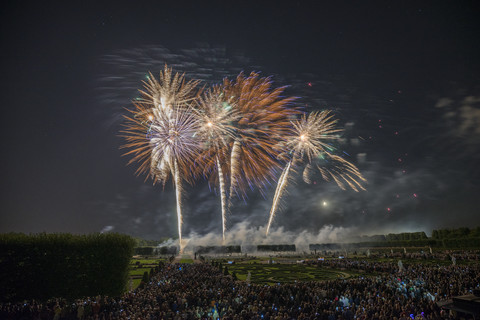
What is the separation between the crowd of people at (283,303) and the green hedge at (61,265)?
3.45ft

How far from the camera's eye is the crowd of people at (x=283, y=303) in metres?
14.0

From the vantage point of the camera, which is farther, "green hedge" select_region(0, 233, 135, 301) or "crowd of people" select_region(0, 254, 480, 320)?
"green hedge" select_region(0, 233, 135, 301)

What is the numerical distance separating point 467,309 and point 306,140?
2622cm

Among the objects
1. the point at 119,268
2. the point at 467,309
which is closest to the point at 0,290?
the point at 119,268

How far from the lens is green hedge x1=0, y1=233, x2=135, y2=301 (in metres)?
20.1

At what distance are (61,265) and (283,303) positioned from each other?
1818cm

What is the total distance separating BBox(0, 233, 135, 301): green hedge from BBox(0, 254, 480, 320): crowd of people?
1051 mm

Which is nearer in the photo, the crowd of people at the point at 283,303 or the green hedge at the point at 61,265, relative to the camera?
the crowd of people at the point at 283,303

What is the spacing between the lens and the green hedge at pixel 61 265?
20125 mm

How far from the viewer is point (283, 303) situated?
17141mm

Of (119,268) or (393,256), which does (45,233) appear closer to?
(119,268)

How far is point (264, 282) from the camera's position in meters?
28.4

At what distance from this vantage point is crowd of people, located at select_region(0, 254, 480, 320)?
1397 cm

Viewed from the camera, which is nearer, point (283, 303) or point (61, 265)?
point (283, 303)
